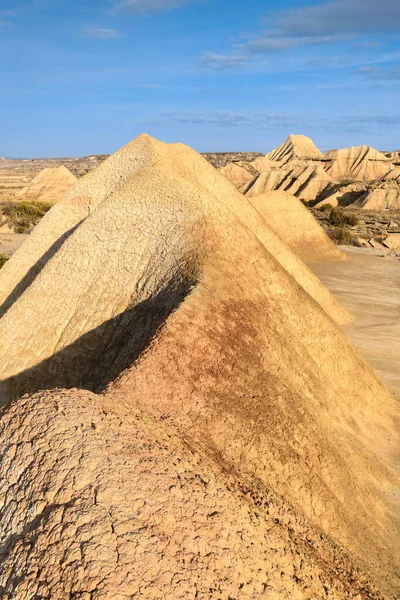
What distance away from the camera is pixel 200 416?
6.56 metres

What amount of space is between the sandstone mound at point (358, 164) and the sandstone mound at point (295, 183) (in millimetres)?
16092

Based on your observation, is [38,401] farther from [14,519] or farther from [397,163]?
[397,163]

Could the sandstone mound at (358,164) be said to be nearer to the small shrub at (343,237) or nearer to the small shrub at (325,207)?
the small shrub at (325,207)

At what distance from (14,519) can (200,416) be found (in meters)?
2.76

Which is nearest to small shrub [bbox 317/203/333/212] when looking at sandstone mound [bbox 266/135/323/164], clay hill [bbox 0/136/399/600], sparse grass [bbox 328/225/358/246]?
sparse grass [bbox 328/225/358/246]

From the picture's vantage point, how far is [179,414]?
643 centimetres

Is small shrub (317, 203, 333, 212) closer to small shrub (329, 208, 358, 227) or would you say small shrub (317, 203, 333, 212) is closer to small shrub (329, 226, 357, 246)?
small shrub (329, 208, 358, 227)

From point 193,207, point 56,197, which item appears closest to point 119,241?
point 193,207

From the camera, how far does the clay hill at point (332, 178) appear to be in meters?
52.7

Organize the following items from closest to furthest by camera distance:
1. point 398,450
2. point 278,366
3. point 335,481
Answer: point 335,481 → point 278,366 → point 398,450

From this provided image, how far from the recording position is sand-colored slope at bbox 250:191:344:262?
24641 millimetres

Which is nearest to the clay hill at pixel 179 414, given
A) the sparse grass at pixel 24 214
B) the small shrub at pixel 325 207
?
the sparse grass at pixel 24 214

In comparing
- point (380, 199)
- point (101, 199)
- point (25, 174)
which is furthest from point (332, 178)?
point (25, 174)

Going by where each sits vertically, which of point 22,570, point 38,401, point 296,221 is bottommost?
point 296,221
